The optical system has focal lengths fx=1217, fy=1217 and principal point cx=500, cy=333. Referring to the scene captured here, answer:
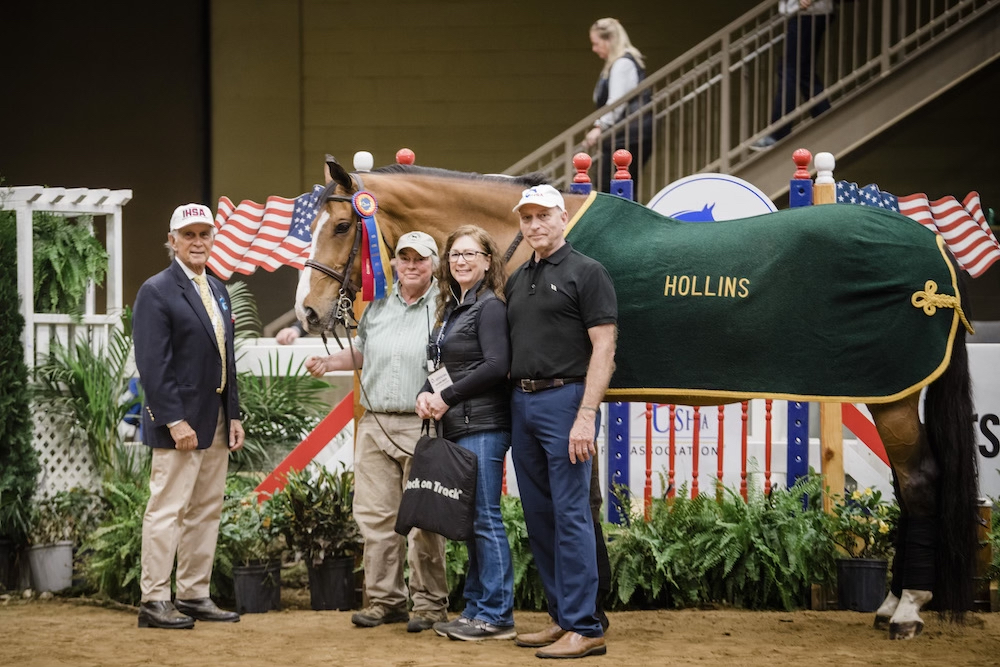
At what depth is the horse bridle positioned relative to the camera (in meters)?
5.22

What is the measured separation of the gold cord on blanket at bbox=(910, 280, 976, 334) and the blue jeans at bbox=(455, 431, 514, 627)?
70.3 inches

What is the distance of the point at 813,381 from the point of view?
5074 millimetres

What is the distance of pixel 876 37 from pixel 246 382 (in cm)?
732

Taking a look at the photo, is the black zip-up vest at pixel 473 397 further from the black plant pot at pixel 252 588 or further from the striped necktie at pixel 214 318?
the black plant pot at pixel 252 588

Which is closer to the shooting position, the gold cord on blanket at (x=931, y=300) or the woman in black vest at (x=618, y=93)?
the gold cord on blanket at (x=931, y=300)

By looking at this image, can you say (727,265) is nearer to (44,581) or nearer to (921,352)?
(921,352)

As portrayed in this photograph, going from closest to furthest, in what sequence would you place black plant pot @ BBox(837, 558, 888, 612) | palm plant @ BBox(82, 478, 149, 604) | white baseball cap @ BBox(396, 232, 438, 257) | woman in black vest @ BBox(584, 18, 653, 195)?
white baseball cap @ BBox(396, 232, 438, 257), black plant pot @ BBox(837, 558, 888, 612), palm plant @ BBox(82, 478, 149, 604), woman in black vest @ BBox(584, 18, 653, 195)

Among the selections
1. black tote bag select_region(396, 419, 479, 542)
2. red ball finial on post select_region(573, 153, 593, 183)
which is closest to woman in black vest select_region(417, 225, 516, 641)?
black tote bag select_region(396, 419, 479, 542)

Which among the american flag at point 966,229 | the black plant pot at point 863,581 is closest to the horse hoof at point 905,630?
the black plant pot at point 863,581

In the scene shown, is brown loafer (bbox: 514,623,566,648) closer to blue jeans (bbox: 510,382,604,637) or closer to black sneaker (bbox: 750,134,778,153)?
blue jeans (bbox: 510,382,604,637)

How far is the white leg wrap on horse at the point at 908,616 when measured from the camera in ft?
16.6

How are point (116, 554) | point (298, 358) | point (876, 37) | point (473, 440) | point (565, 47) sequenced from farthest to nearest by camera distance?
point (565, 47) < point (876, 37) < point (298, 358) < point (116, 554) < point (473, 440)

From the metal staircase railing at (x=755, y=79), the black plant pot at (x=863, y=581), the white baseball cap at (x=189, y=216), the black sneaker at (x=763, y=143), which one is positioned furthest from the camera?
the black sneaker at (x=763, y=143)

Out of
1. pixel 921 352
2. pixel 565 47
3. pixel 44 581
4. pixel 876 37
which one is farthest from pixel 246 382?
pixel 876 37
